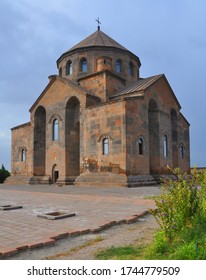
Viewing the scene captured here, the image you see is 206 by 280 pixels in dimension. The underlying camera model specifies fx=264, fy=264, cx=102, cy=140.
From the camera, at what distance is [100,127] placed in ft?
62.7

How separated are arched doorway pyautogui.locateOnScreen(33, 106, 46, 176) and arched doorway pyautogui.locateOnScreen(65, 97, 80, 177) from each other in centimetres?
426

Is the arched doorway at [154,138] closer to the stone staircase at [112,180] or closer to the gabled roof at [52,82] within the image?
the stone staircase at [112,180]

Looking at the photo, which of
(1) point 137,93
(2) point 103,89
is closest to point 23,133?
(2) point 103,89

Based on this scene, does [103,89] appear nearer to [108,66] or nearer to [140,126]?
[108,66]

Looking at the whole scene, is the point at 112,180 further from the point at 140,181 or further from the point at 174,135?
the point at 174,135

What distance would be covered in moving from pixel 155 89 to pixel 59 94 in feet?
27.2

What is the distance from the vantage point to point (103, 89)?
21922 mm

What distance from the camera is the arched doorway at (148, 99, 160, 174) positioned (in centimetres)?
2108

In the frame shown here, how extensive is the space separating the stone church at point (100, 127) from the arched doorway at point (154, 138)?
0.08 m

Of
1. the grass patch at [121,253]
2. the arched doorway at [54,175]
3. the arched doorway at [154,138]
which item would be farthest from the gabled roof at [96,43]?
the grass patch at [121,253]

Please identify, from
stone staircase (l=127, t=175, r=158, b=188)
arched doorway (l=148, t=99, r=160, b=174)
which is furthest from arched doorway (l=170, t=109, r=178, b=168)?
stone staircase (l=127, t=175, r=158, b=188)

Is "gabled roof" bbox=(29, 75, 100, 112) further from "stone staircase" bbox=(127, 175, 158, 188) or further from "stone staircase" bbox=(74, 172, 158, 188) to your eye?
"stone staircase" bbox=(127, 175, 158, 188)

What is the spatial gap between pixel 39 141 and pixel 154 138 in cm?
1119

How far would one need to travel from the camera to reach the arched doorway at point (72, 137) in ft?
72.6
